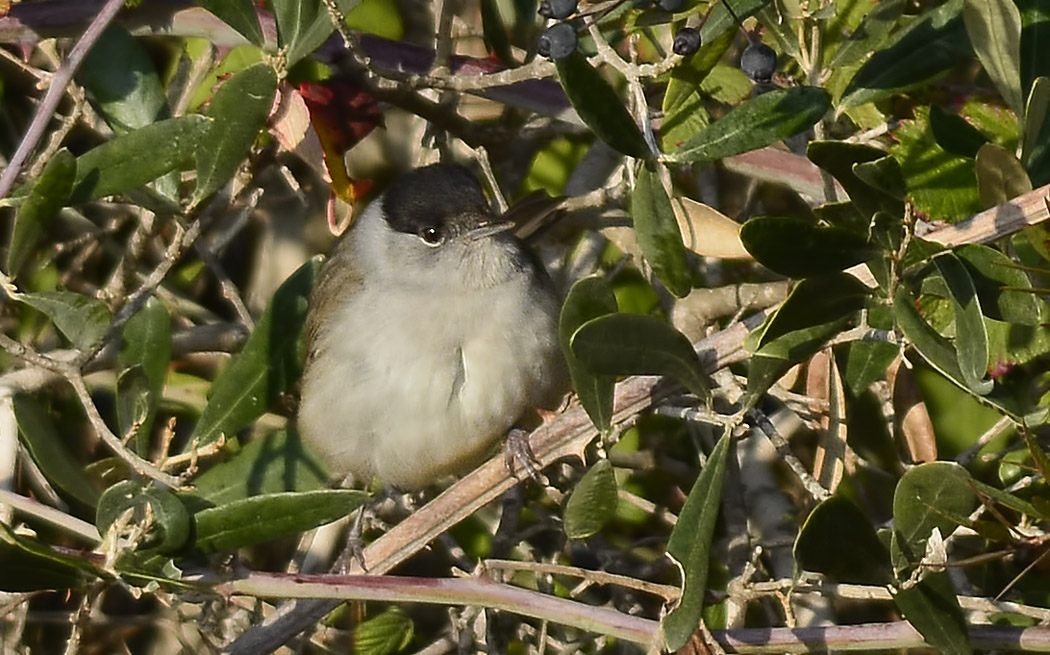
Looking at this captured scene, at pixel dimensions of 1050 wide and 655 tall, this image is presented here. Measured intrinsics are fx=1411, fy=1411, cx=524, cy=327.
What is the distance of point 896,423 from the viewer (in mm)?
3793

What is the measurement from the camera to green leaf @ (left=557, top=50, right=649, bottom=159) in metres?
2.68

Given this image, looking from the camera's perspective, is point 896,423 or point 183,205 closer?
point 183,205

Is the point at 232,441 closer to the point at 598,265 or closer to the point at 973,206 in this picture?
the point at 598,265

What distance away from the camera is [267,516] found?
2.82 metres

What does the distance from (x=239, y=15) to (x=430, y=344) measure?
3.78 ft

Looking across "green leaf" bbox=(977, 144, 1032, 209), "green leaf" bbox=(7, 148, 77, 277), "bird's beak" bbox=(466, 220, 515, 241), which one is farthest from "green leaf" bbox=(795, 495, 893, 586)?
"bird's beak" bbox=(466, 220, 515, 241)

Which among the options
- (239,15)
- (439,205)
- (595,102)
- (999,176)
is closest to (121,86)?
(239,15)

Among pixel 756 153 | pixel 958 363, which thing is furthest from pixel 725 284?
pixel 958 363

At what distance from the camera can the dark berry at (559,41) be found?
2678 mm

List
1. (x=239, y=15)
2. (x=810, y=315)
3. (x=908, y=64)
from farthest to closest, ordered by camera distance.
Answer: (x=908, y=64) → (x=239, y=15) → (x=810, y=315)

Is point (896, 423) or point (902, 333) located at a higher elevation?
point (902, 333)

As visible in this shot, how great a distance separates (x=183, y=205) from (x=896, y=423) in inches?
76.6

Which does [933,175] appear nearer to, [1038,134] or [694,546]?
[1038,134]

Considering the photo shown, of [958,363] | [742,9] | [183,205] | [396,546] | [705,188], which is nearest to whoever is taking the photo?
[958,363]
